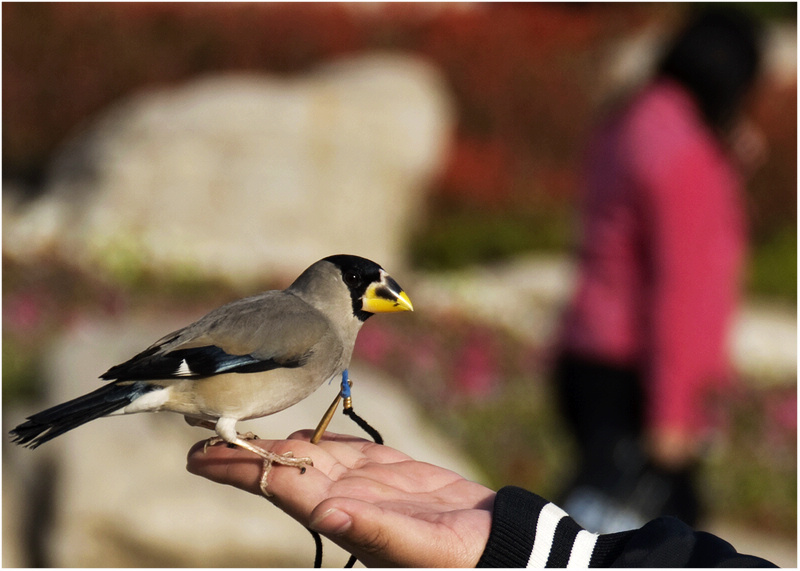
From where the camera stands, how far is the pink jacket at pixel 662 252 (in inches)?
193

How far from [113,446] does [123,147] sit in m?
5.69

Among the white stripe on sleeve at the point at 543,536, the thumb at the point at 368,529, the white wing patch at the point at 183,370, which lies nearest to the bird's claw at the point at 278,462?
the thumb at the point at 368,529

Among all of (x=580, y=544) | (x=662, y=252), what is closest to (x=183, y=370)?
(x=580, y=544)

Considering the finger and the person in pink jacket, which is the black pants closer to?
the person in pink jacket

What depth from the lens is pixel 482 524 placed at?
105 inches

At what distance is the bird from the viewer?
7.77ft

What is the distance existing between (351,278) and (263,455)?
0.55 metres

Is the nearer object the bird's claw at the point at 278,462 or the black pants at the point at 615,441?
the bird's claw at the point at 278,462

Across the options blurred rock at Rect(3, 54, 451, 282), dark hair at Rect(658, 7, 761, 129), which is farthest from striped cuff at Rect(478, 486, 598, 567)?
blurred rock at Rect(3, 54, 451, 282)

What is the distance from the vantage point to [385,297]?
2.38m

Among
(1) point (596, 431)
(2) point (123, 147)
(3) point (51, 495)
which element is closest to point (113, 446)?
(3) point (51, 495)

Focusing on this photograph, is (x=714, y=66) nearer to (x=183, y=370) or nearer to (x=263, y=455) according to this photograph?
(x=263, y=455)

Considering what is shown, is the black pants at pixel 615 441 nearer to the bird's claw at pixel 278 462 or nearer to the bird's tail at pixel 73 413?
the bird's claw at pixel 278 462

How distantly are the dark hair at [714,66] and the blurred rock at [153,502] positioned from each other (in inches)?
104
